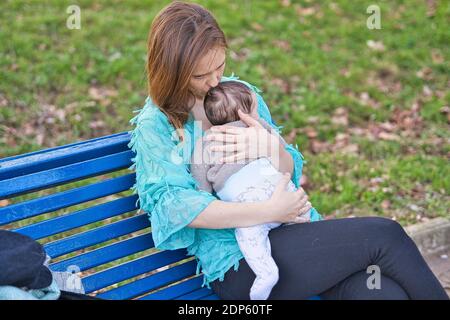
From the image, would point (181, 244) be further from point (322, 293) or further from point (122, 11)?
point (122, 11)

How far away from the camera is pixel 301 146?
4973 mm

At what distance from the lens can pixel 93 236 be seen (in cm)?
269

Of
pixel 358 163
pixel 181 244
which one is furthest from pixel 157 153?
pixel 358 163

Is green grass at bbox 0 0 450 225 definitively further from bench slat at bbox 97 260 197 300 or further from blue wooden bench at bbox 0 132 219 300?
blue wooden bench at bbox 0 132 219 300

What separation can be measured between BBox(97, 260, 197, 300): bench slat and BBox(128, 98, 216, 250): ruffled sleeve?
11.6 inches

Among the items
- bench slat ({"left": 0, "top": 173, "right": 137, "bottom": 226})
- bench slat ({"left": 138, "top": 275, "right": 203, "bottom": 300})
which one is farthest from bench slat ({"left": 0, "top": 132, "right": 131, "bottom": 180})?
bench slat ({"left": 138, "top": 275, "right": 203, "bottom": 300})

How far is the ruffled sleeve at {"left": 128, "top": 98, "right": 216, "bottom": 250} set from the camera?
2.48m

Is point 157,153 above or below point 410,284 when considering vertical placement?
above

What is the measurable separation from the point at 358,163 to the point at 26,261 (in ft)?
10.1

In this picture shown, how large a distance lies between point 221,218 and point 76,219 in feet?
2.01

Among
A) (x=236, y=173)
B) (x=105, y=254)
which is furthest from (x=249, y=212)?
(x=105, y=254)

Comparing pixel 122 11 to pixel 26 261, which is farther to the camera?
pixel 122 11

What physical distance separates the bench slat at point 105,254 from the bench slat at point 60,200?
0.23 metres
